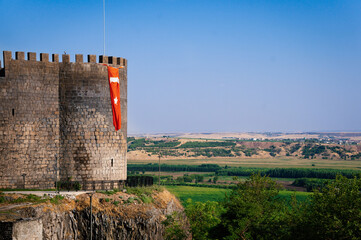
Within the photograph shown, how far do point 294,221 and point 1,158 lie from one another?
58.8ft

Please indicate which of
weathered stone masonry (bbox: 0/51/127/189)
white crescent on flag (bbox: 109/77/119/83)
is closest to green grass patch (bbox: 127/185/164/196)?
weathered stone masonry (bbox: 0/51/127/189)

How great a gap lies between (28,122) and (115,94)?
19.1 ft

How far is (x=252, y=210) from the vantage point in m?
34.9

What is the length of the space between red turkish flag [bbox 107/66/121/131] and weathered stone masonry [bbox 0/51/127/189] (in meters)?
0.29

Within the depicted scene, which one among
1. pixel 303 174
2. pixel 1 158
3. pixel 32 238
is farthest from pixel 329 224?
pixel 303 174

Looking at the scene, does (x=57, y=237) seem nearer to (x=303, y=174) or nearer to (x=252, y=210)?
(x=252, y=210)

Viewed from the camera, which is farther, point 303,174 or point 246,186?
point 303,174

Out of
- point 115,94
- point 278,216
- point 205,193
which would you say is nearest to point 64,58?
point 115,94

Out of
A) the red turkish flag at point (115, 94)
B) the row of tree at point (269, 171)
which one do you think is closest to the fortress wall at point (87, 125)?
the red turkish flag at point (115, 94)

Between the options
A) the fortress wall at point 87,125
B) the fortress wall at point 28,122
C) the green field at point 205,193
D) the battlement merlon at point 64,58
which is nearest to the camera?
the fortress wall at point 28,122

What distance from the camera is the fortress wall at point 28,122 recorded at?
35.8 meters

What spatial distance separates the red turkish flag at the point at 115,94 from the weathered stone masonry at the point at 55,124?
0.29 metres

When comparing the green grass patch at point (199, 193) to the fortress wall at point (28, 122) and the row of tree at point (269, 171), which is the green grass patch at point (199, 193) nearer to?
the row of tree at point (269, 171)

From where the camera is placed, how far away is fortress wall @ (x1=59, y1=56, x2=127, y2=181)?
1448 inches
